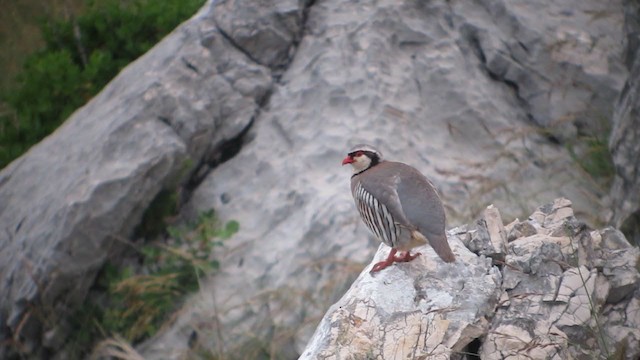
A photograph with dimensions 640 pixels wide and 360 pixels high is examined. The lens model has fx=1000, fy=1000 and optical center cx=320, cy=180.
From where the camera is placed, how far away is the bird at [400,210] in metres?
5.00

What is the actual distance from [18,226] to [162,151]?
4.36ft

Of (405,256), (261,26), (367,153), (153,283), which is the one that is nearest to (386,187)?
(405,256)

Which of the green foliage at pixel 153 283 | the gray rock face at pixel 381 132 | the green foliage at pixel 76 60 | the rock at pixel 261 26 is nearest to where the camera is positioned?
the gray rock face at pixel 381 132

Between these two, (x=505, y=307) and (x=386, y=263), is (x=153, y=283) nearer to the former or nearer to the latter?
(x=386, y=263)

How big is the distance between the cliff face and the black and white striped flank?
1095 mm

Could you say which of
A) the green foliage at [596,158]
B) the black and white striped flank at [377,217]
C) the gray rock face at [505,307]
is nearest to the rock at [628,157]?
the green foliage at [596,158]

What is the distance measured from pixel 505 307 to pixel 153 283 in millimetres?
3168

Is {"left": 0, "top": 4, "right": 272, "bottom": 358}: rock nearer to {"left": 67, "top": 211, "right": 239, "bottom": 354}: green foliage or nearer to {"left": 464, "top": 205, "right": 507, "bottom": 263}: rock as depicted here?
{"left": 67, "top": 211, "right": 239, "bottom": 354}: green foliage

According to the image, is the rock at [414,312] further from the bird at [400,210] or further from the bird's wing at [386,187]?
the bird's wing at [386,187]

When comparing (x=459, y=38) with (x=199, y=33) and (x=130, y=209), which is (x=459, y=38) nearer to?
(x=199, y=33)

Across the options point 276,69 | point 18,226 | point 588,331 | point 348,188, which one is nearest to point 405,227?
point 588,331

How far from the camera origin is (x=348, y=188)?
23.1ft

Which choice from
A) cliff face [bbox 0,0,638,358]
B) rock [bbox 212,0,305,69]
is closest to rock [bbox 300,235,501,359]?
cliff face [bbox 0,0,638,358]

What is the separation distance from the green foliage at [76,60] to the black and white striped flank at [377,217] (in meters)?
4.84
